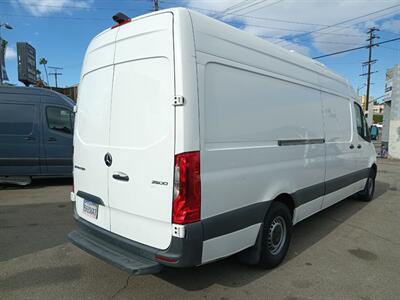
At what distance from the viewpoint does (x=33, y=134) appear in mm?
7859

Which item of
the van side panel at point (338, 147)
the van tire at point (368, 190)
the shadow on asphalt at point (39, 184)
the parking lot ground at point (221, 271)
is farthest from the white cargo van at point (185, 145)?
the shadow on asphalt at point (39, 184)

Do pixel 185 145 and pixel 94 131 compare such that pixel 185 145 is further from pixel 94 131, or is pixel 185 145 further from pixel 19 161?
pixel 19 161

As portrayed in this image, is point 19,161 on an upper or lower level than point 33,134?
lower

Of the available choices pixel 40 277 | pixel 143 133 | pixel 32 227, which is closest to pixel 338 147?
pixel 143 133

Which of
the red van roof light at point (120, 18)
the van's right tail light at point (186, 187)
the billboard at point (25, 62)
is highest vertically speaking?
the billboard at point (25, 62)

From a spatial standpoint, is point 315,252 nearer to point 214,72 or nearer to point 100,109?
point 214,72

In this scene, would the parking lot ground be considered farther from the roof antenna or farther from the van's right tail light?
the roof antenna

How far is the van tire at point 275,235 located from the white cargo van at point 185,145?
0.02m

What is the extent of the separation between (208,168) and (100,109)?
1401mm

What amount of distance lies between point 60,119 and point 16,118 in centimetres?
100

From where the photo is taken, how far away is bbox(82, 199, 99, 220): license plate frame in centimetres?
338

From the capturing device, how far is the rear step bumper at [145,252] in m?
2.65

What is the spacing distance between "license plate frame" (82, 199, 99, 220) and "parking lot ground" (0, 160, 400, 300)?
675mm

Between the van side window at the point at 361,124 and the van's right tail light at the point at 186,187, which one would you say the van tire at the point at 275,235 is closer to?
the van's right tail light at the point at 186,187
